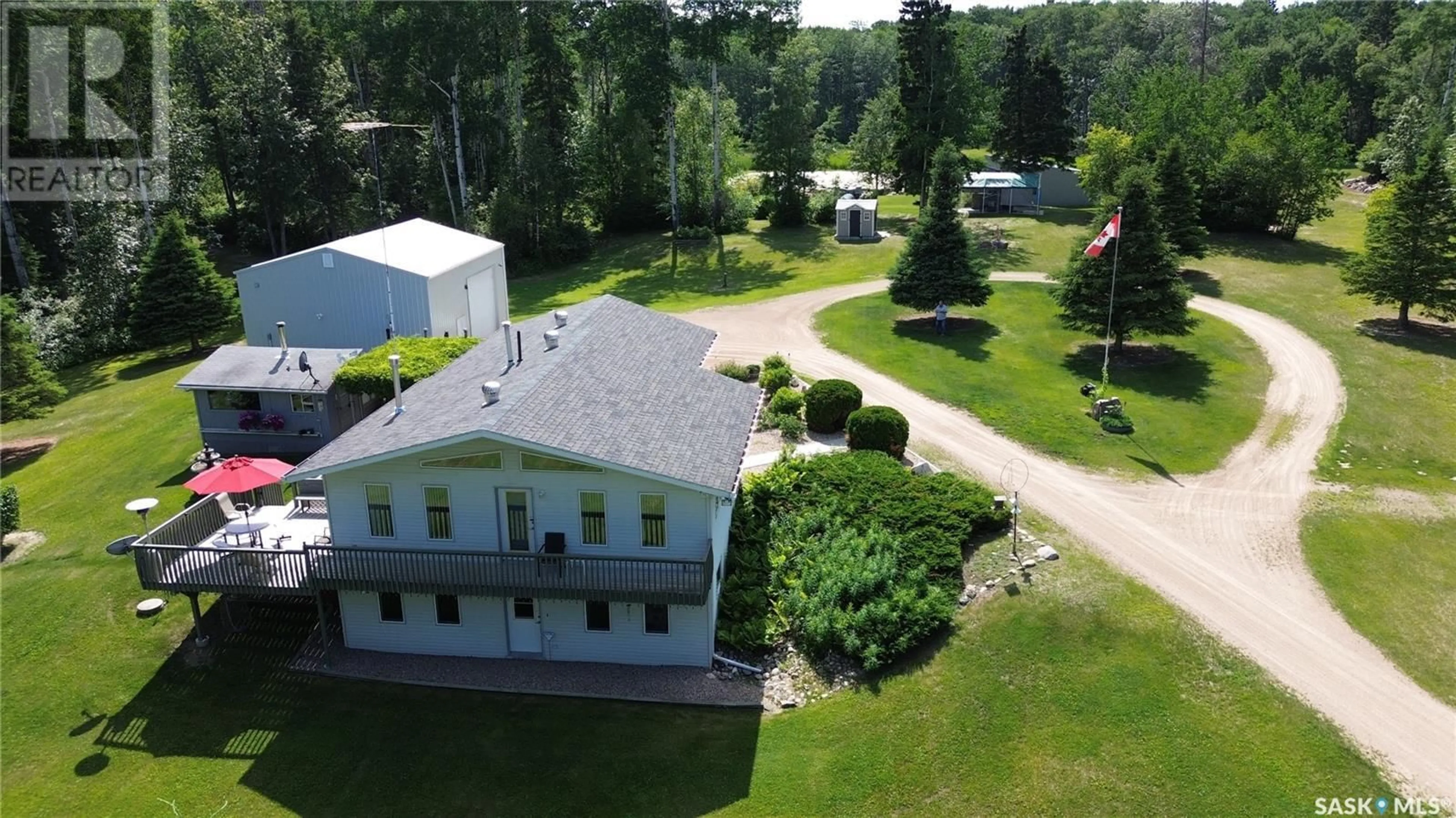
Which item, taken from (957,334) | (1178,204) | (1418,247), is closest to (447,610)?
(957,334)

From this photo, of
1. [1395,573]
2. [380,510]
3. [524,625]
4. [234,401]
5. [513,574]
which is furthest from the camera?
[234,401]

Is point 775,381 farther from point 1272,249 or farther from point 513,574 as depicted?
point 1272,249

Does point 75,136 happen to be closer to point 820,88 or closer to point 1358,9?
point 820,88

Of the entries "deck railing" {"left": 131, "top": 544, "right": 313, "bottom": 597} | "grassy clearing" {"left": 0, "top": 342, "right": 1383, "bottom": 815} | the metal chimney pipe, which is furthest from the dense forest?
"grassy clearing" {"left": 0, "top": 342, "right": 1383, "bottom": 815}

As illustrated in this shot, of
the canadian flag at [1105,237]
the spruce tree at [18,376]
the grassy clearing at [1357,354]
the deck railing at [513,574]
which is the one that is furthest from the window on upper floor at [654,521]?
the spruce tree at [18,376]

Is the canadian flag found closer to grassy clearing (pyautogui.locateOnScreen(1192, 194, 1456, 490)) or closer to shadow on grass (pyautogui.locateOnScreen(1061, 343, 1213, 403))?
shadow on grass (pyautogui.locateOnScreen(1061, 343, 1213, 403))

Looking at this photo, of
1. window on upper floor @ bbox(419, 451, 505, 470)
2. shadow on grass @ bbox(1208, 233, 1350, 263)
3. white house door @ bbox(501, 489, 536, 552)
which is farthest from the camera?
shadow on grass @ bbox(1208, 233, 1350, 263)
